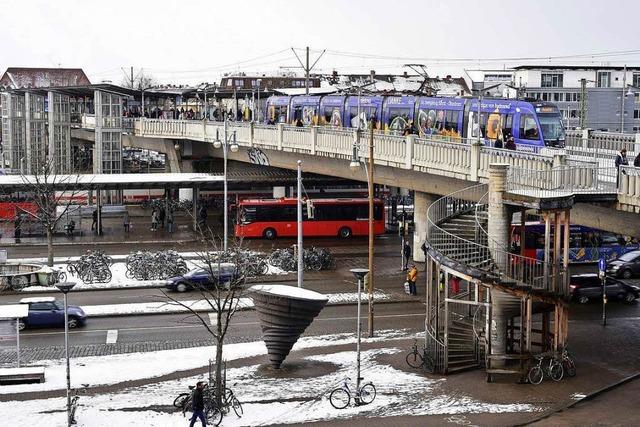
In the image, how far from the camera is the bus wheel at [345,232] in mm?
59906


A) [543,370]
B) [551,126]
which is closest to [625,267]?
[551,126]

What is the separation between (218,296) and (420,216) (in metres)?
24.1

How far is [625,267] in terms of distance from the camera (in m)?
47.2

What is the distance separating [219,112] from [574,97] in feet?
122

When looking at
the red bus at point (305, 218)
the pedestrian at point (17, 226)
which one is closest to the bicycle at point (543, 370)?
the red bus at point (305, 218)

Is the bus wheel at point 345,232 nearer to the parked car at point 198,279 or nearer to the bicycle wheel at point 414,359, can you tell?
the parked car at point 198,279

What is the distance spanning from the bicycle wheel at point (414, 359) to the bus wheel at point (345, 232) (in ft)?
98.9

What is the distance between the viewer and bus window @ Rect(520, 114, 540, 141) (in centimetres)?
4444

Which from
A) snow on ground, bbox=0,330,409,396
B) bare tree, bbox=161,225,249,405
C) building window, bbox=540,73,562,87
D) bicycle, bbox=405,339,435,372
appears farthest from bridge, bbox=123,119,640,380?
building window, bbox=540,73,562,87

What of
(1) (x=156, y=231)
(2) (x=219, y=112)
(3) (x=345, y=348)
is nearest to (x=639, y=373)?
(3) (x=345, y=348)

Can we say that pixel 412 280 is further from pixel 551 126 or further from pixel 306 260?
pixel 551 126

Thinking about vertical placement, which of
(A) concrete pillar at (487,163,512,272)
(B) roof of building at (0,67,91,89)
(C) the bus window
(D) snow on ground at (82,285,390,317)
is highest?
(B) roof of building at (0,67,91,89)

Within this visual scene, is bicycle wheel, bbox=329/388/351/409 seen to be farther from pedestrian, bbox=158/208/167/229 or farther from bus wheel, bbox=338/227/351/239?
pedestrian, bbox=158/208/167/229

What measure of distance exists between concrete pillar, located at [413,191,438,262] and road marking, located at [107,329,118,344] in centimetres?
1882
